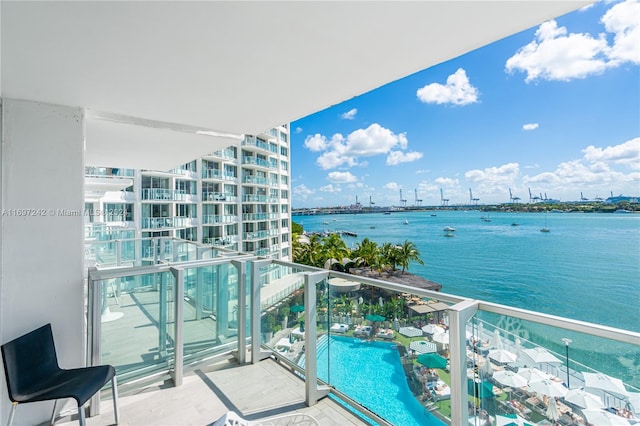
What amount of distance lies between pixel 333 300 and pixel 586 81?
5630 cm

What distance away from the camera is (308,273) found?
9.09ft

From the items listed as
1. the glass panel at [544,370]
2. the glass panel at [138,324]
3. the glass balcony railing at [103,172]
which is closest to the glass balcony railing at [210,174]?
the glass balcony railing at [103,172]

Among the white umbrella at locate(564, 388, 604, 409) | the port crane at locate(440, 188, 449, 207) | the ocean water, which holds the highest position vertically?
the port crane at locate(440, 188, 449, 207)

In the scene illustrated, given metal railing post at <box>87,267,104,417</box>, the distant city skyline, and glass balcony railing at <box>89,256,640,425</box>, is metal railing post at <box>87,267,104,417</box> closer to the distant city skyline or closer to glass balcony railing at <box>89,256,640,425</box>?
glass balcony railing at <box>89,256,640,425</box>

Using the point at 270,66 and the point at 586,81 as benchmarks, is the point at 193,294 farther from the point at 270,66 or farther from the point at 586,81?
the point at 586,81

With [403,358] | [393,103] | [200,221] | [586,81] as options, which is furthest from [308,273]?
[393,103]

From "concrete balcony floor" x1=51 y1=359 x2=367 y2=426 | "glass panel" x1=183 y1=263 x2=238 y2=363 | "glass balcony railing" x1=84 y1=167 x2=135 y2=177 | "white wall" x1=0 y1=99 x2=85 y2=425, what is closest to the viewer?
"white wall" x1=0 y1=99 x2=85 y2=425

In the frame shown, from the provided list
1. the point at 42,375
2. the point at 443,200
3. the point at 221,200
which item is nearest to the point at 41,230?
the point at 42,375

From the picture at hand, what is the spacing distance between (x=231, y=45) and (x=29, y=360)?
2.67 meters

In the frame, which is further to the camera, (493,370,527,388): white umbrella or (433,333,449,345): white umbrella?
(433,333,449,345): white umbrella

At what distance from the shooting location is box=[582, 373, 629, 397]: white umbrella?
1343mm

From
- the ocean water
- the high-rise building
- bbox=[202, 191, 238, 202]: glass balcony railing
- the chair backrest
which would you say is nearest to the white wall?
the chair backrest

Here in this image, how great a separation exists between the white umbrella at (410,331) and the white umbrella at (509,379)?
1.67ft

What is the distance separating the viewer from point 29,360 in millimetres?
2205
